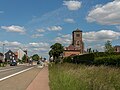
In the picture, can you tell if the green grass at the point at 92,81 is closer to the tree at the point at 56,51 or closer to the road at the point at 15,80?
the road at the point at 15,80

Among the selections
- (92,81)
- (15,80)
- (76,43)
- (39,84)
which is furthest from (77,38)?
(92,81)

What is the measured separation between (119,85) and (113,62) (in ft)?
66.7

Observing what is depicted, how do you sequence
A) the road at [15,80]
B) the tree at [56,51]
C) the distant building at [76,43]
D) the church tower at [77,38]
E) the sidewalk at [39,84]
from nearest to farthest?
the sidewalk at [39,84] < the road at [15,80] < the tree at [56,51] < the distant building at [76,43] < the church tower at [77,38]

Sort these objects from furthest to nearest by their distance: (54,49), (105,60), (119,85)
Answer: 1. (54,49)
2. (105,60)
3. (119,85)

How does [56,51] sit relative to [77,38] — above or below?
below

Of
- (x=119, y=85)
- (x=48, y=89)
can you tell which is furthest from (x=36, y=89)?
(x=119, y=85)

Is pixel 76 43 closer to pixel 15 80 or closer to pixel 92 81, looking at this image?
pixel 15 80

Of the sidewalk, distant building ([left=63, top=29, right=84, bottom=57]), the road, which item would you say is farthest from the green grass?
distant building ([left=63, top=29, right=84, bottom=57])

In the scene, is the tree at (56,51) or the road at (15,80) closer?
the road at (15,80)

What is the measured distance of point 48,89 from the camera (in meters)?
16.9

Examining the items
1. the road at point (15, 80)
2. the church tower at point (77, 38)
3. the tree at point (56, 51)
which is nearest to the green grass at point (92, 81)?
the road at point (15, 80)

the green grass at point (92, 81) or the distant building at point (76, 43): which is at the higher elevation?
A: the distant building at point (76, 43)

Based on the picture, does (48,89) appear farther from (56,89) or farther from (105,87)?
(105,87)

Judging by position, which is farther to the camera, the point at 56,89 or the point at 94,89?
the point at 56,89
